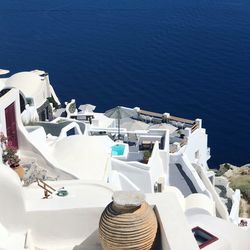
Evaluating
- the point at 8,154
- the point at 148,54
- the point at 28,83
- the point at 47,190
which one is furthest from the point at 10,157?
the point at 148,54

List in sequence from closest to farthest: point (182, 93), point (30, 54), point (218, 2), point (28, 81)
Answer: point (28, 81)
point (182, 93)
point (30, 54)
point (218, 2)

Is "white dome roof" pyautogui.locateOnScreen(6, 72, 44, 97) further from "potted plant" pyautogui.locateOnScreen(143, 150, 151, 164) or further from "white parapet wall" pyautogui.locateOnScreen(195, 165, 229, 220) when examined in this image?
"white parapet wall" pyautogui.locateOnScreen(195, 165, 229, 220)

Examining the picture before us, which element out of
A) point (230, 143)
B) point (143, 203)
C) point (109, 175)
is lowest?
point (230, 143)

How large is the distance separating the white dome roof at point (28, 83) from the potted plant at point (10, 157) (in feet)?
51.7

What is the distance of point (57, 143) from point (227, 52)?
208ft

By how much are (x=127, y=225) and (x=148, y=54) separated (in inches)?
2822

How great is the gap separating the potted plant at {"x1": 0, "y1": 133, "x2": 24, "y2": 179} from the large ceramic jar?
A: 8.50 metres

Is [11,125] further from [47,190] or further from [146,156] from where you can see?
[146,156]

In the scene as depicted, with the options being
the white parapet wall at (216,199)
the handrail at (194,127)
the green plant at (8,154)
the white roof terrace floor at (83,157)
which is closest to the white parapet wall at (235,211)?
the white parapet wall at (216,199)

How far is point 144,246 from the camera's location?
11570mm

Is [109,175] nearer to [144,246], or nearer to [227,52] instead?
[144,246]

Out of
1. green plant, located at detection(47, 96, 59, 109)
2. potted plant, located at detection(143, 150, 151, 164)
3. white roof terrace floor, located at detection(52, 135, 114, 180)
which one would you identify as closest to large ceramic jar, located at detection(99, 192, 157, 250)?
white roof terrace floor, located at detection(52, 135, 114, 180)

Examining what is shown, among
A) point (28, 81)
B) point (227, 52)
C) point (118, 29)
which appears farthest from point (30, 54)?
point (28, 81)

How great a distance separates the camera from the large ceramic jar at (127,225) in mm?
11398
